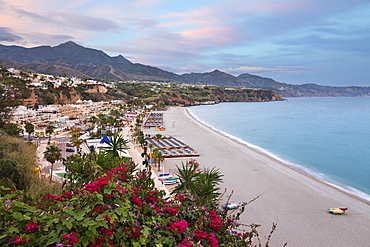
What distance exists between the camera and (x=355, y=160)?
1000 inches

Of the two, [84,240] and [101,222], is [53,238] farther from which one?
[101,222]

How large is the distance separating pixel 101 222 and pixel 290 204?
12972 mm

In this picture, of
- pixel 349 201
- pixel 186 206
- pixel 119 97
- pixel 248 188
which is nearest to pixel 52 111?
pixel 248 188

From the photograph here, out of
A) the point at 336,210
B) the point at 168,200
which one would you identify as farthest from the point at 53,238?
the point at 336,210

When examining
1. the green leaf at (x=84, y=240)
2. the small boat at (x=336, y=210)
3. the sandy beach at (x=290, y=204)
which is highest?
the green leaf at (x=84, y=240)

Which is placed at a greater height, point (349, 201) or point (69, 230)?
point (69, 230)

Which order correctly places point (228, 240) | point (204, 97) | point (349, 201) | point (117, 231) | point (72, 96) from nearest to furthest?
point (117, 231)
point (228, 240)
point (349, 201)
point (72, 96)
point (204, 97)

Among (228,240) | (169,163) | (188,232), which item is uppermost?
(188,232)

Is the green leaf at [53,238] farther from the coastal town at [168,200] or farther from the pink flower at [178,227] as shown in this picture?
the pink flower at [178,227]

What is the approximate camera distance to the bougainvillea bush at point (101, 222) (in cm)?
228

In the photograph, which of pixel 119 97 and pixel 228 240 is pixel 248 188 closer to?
pixel 228 240

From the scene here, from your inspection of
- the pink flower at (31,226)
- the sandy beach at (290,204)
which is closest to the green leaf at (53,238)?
the pink flower at (31,226)

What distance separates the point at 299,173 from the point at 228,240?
18526 mm

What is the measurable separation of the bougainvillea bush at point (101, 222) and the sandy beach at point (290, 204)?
575 cm
